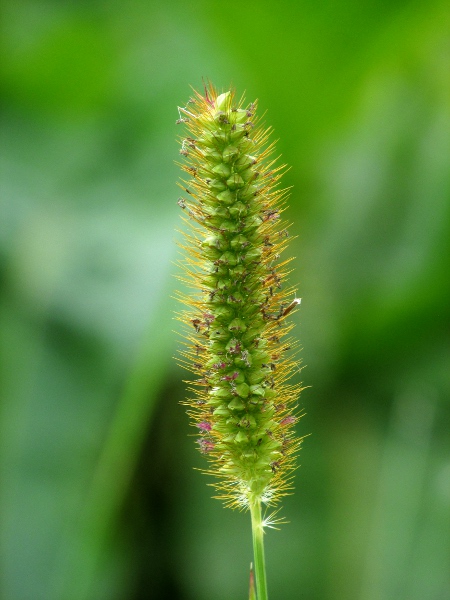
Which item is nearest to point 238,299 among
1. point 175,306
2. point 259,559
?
point 259,559

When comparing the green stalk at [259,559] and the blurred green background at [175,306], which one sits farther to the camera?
the blurred green background at [175,306]

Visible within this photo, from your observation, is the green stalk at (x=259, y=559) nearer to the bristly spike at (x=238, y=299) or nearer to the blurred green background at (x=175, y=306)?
the bristly spike at (x=238, y=299)

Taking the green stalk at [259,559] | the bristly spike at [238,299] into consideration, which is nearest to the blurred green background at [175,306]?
the bristly spike at [238,299]

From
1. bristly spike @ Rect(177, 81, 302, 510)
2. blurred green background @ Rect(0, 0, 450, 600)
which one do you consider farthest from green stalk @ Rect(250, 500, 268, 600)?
blurred green background @ Rect(0, 0, 450, 600)

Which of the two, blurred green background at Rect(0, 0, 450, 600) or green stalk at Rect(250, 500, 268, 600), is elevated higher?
blurred green background at Rect(0, 0, 450, 600)

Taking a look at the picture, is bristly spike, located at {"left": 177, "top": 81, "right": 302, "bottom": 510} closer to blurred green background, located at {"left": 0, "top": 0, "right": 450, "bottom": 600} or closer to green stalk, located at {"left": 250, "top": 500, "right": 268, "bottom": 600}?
green stalk, located at {"left": 250, "top": 500, "right": 268, "bottom": 600}

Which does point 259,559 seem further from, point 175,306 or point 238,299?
point 175,306
